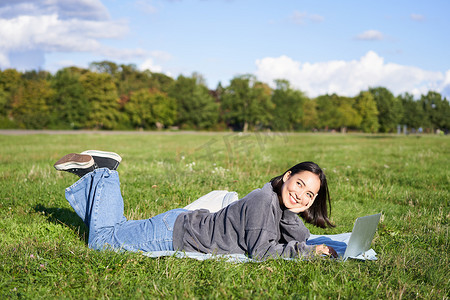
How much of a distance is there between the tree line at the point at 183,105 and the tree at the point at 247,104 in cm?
19

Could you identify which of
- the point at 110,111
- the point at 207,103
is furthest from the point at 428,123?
the point at 110,111

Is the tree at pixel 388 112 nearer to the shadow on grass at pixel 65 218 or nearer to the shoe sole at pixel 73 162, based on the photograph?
the shadow on grass at pixel 65 218

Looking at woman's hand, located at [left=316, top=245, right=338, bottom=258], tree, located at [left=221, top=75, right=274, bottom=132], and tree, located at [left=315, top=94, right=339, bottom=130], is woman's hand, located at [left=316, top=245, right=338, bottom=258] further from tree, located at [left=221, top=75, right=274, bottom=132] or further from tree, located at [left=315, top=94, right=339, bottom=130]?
tree, located at [left=315, top=94, right=339, bottom=130]

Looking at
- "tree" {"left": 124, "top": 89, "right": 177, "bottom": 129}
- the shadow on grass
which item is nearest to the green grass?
the shadow on grass

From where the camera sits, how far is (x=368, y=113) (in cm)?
8375

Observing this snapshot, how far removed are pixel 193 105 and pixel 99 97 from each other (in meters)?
17.2

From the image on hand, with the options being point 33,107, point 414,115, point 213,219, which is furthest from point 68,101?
point 414,115

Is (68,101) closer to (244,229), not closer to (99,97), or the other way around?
(99,97)

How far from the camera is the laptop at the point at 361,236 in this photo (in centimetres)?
342

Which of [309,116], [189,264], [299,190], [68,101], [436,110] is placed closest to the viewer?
[189,264]

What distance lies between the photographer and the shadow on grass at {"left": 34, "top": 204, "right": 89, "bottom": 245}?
15.6 ft

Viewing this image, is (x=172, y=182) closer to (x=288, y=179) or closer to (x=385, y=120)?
(x=288, y=179)

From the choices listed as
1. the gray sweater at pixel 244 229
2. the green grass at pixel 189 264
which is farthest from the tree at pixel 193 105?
the gray sweater at pixel 244 229

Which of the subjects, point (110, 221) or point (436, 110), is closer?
point (110, 221)
